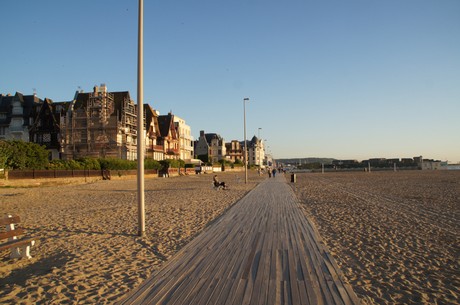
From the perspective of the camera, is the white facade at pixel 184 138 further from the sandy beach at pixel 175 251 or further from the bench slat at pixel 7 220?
the bench slat at pixel 7 220

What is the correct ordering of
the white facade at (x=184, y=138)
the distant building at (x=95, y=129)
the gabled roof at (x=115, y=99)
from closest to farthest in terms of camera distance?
the distant building at (x=95, y=129) → the gabled roof at (x=115, y=99) → the white facade at (x=184, y=138)

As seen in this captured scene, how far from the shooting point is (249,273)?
5.47 m

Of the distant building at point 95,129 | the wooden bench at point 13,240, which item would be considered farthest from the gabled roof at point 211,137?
the wooden bench at point 13,240

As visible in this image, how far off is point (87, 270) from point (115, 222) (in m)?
5.41

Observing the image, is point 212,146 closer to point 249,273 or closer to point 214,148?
point 214,148

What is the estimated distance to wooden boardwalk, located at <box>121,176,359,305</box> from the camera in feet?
14.6

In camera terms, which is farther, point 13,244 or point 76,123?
point 76,123

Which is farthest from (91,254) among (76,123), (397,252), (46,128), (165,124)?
(165,124)

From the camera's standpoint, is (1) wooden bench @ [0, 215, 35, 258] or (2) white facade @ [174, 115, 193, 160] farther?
(2) white facade @ [174, 115, 193, 160]

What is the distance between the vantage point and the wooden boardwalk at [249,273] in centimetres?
446

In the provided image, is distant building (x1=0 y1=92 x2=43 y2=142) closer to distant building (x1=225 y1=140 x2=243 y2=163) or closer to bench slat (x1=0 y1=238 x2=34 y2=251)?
bench slat (x1=0 y1=238 x2=34 y2=251)

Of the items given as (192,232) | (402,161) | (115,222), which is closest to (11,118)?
(115,222)

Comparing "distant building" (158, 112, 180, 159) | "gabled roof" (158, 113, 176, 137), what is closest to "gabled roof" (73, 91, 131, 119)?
"distant building" (158, 112, 180, 159)

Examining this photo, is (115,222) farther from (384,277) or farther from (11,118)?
(11,118)
